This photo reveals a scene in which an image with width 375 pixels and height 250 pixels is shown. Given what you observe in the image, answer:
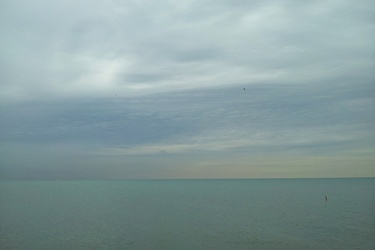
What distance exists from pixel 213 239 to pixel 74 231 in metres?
29.5

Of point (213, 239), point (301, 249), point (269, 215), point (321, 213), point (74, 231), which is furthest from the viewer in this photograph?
point (321, 213)

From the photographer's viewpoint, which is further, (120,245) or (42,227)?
(42,227)

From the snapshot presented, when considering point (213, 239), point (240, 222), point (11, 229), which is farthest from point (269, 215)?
point (11, 229)

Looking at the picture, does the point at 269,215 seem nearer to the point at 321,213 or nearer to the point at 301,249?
the point at 321,213

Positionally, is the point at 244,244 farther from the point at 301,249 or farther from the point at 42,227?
the point at 42,227

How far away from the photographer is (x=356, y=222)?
83.8 m

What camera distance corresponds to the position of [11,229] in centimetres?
7519

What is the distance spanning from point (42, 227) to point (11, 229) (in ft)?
20.4

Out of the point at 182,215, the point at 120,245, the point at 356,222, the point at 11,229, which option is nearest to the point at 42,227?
the point at 11,229

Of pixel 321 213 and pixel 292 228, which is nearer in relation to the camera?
pixel 292 228

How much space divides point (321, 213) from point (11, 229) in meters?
83.3

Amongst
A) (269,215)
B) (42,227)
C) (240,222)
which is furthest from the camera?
(269,215)

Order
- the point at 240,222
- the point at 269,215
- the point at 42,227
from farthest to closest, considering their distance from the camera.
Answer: the point at 269,215 < the point at 240,222 < the point at 42,227

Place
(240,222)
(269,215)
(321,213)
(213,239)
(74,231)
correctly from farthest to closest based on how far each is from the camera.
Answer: (321,213), (269,215), (240,222), (74,231), (213,239)
